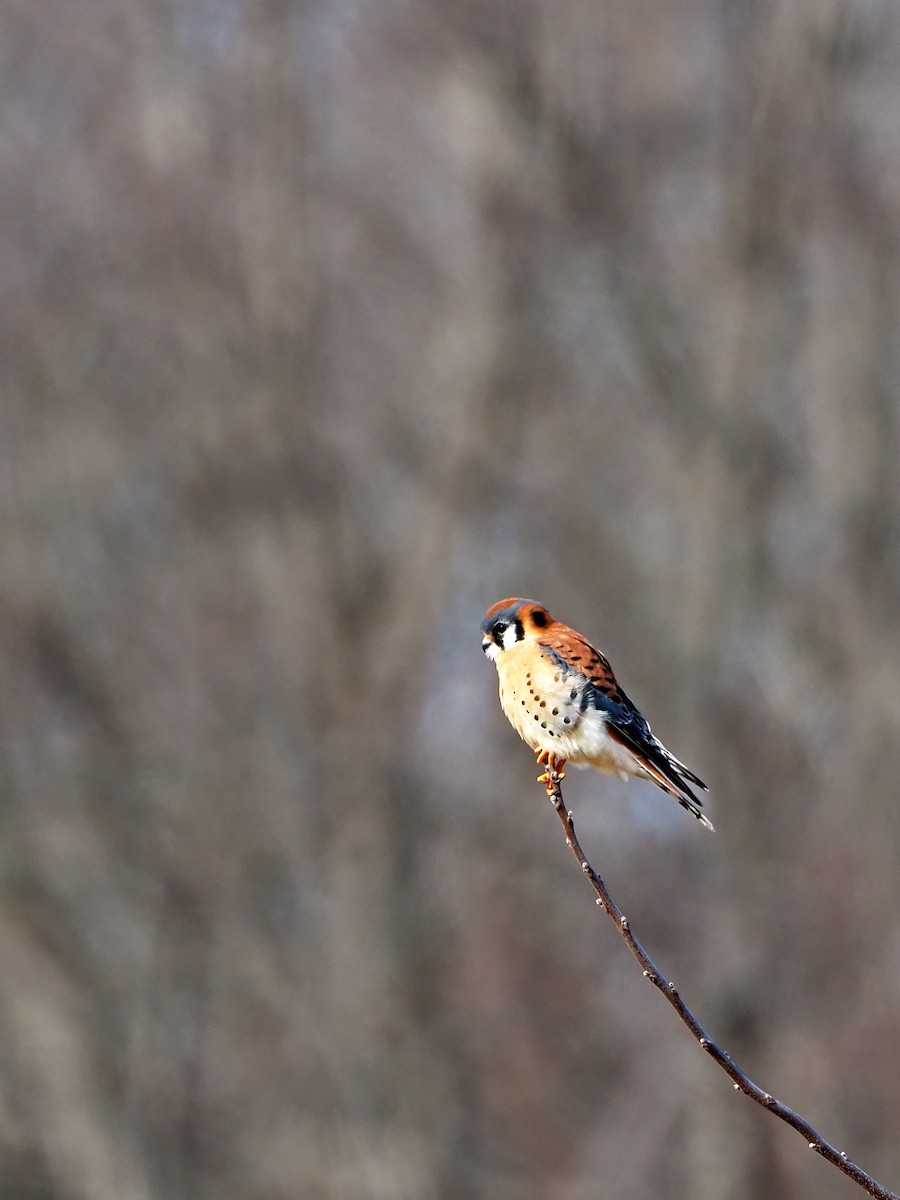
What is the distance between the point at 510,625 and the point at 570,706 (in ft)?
1.12

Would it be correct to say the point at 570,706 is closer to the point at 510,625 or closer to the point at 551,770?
the point at 551,770

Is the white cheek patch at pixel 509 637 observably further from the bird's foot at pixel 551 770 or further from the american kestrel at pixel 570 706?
the bird's foot at pixel 551 770

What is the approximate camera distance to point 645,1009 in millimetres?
11602

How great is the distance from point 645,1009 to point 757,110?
241 inches

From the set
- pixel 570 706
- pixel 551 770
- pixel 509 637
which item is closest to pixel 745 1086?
pixel 551 770

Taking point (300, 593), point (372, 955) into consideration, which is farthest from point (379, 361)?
point (372, 955)

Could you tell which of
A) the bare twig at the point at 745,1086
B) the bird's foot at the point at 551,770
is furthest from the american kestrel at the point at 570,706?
the bare twig at the point at 745,1086

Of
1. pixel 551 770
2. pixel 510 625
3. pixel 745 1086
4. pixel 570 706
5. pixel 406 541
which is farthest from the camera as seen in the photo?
pixel 406 541

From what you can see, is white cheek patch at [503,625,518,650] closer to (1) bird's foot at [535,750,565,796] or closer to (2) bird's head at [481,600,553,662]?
(2) bird's head at [481,600,553,662]

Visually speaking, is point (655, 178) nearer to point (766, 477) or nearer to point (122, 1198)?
point (766, 477)

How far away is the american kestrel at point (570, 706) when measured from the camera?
273 centimetres

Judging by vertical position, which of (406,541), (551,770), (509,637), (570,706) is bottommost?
(551,770)

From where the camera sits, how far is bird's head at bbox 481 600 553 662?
3074 millimetres

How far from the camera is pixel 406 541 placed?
9805mm
